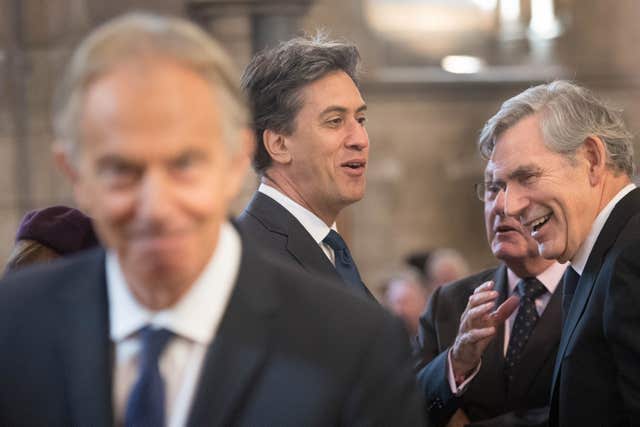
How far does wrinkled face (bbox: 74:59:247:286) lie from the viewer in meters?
2.32

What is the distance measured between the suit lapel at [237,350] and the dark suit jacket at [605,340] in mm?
1464

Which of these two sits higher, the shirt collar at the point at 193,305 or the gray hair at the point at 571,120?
the shirt collar at the point at 193,305

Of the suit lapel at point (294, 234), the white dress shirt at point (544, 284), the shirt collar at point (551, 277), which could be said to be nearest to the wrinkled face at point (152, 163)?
the suit lapel at point (294, 234)

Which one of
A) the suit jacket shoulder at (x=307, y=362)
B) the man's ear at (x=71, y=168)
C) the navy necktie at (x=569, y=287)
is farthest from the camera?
the navy necktie at (x=569, y=287)

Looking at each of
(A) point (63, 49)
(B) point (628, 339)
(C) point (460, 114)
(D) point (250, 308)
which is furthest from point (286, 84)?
(C) point (460, 114)

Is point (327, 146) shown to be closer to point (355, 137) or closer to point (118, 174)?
point (355, 137)

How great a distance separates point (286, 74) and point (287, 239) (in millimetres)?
578

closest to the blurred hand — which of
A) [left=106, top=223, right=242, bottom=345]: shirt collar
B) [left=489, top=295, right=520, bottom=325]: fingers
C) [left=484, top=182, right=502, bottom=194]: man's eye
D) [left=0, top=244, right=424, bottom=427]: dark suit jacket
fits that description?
[left=489, top=295, right=520, bottom=325]: fingers

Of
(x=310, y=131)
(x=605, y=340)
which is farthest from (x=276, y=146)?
(x=605, y=340)

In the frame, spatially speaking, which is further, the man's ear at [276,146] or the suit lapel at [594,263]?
the man's ear at [276,146]

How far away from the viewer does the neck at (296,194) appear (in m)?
4.53

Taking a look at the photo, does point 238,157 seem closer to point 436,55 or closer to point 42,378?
point 42,378

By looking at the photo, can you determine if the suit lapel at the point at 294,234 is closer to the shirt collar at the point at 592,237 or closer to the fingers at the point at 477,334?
the fingers at the point at 477,334

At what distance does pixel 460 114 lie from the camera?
47.9ft
